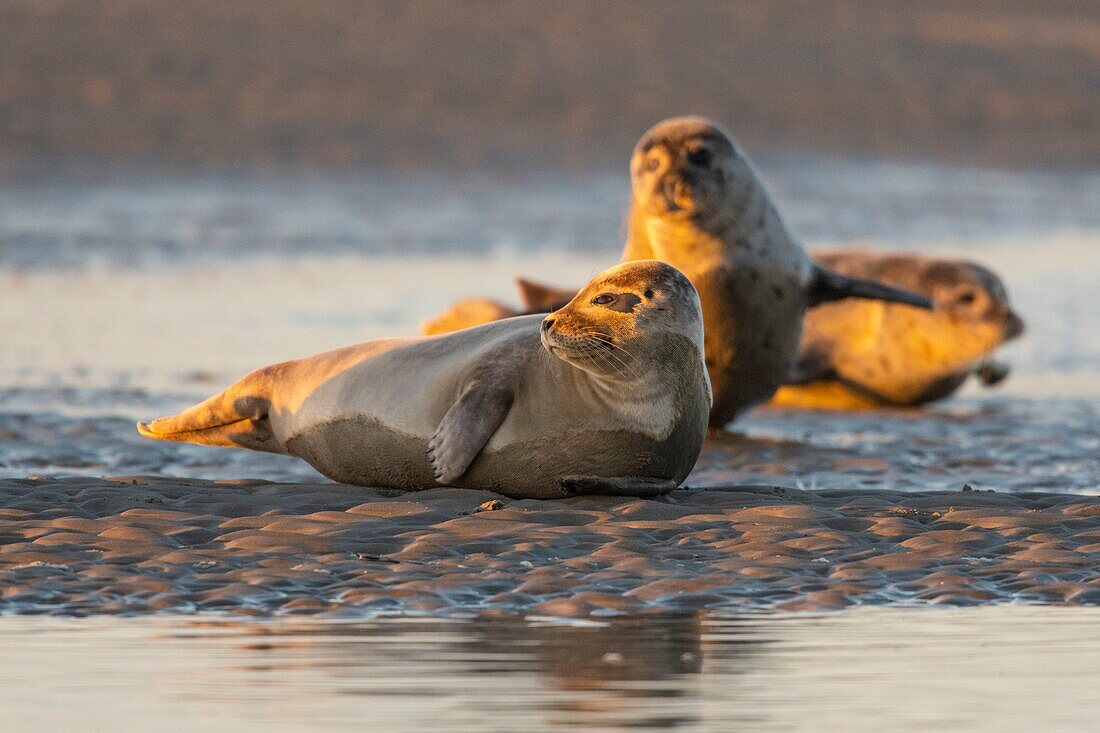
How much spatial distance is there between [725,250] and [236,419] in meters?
2.78

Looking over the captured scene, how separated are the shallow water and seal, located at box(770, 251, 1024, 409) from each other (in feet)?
22.4

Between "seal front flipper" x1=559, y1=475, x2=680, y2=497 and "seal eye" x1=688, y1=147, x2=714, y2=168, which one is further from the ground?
"seal eye" x1=688, y1=147, x2=714, y2=168

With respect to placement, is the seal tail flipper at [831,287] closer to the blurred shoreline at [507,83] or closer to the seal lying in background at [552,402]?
the seal lying in background at [552,402]

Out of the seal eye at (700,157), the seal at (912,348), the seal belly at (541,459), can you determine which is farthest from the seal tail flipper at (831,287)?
the seal belly at (541,459)

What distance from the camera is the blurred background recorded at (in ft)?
45.2

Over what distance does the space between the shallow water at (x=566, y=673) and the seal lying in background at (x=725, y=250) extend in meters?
4.43

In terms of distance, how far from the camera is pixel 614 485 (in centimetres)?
691

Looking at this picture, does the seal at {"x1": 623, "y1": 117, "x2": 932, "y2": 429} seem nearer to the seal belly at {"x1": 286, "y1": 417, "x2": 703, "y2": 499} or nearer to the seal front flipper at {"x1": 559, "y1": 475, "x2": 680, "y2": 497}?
the seal belly at {"x1": 286, "y1": 417, "x2": 703, "y2": 499}

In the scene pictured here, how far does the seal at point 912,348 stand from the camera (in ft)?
40.7

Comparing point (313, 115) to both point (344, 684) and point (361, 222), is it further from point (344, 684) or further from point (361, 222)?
point (344, 684)

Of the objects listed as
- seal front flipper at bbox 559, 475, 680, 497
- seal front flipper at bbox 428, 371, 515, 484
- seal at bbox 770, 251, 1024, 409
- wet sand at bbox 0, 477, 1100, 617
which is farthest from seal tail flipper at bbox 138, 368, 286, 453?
seal at bbox 770, 251, 1024, 409

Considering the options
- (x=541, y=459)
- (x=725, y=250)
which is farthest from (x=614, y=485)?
(x=725, y=250)

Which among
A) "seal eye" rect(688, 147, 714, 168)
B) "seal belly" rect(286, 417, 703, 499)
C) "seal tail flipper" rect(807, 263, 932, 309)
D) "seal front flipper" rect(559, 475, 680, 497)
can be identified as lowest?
"seal front flipper" rect(559, 475, 680, 497)

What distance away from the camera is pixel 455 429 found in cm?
700
